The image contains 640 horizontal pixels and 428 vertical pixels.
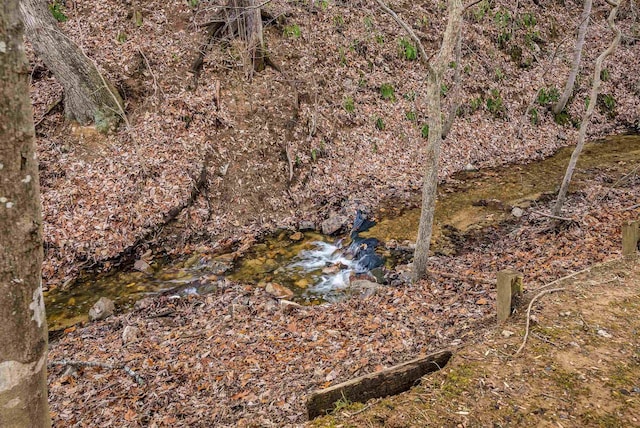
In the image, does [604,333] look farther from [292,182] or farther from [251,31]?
[251,31]

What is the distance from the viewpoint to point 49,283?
8266mm

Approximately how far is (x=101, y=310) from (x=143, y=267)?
1.60 metres

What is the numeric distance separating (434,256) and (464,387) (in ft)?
17.4

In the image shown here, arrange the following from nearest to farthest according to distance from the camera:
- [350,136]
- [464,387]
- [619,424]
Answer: [619,424], [464,387], [350,136]

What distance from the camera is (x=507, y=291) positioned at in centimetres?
459

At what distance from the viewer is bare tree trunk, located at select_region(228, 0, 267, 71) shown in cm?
1260

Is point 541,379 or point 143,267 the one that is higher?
point 541,379

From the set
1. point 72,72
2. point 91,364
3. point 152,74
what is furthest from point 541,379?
point 72,72

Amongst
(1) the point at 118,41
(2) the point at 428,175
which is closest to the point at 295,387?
(2) the point at 428,175

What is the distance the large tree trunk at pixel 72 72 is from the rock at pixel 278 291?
6.36m

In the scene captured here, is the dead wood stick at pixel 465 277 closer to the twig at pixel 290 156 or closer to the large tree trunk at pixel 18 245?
the twig at pixel 290 156

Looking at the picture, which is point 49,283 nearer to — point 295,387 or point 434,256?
point 295,387

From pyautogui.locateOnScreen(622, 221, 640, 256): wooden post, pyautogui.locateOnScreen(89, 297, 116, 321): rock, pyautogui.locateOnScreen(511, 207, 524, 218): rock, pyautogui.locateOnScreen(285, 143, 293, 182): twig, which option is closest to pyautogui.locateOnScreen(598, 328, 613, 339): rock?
pyautogui.locateOnScreen(622, 221, 640, 256): wooden post

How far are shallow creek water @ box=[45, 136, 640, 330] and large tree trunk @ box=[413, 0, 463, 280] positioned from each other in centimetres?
186
